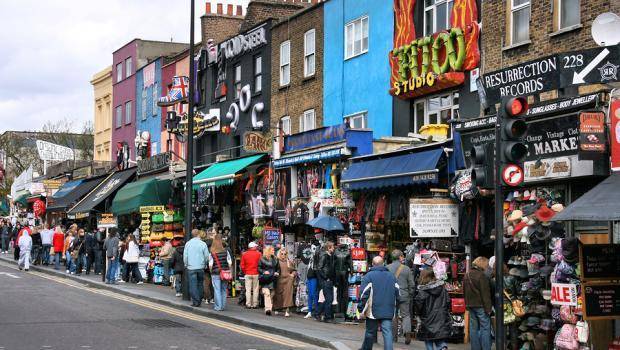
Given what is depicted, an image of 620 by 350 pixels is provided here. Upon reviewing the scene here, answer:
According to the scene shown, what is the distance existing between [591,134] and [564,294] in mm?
2518

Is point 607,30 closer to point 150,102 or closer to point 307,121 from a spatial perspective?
point 307,121

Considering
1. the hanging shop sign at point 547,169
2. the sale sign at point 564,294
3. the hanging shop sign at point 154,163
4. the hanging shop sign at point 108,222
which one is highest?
the hanging shop sign at point 154,163

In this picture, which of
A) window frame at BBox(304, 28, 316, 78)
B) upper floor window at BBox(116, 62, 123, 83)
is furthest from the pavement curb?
upper floor window at BBox(116, 62, 123, 83)

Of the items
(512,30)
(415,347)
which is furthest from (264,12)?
(415,347)

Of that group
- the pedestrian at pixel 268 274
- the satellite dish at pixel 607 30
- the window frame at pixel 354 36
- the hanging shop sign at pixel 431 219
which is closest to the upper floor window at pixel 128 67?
the window frame at pixel 354 36

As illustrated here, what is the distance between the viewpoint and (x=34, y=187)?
5466 cm

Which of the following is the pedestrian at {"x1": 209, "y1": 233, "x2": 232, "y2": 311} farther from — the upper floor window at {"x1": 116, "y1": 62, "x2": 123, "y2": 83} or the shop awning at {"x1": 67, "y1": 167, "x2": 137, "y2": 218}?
the upper floor window at {"x1": 116, "y1": 62, "x2": 123, "y2": 83}

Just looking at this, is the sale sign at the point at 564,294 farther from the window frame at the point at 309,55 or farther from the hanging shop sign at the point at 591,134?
the window frame at the point at 309,55

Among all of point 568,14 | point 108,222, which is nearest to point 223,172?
point 108,222

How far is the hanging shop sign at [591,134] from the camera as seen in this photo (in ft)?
47.6

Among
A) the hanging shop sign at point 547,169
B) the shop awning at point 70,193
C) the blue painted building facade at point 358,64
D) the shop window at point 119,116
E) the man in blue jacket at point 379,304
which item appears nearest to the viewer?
the man in blue jacket at point 379,304

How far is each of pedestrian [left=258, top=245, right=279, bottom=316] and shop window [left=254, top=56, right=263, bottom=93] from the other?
11.6 m

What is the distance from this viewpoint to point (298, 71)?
30750 mm

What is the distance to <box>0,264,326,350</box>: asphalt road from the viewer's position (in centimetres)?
1608
